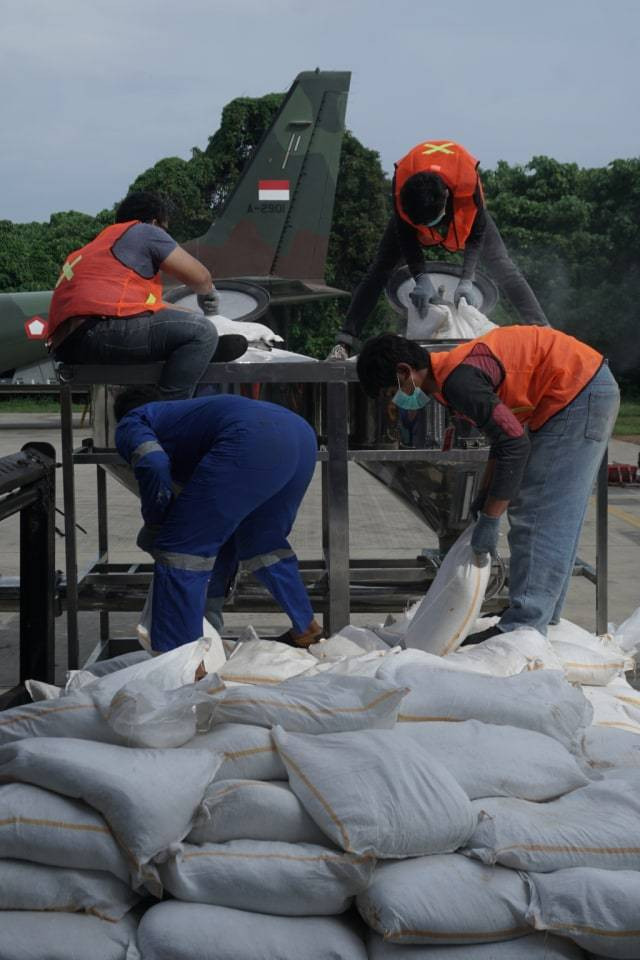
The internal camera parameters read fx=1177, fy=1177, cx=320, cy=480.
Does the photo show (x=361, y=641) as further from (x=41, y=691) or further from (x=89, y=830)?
(x=89, y=830)

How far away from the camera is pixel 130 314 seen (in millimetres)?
4547

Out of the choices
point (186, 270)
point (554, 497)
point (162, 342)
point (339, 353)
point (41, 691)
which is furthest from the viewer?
point (339, 353)

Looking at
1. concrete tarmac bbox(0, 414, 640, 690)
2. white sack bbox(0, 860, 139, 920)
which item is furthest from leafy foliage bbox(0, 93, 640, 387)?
white sack bbox(0, 860, 139, 920)

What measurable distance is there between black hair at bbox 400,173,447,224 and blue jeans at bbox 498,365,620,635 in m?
1.19

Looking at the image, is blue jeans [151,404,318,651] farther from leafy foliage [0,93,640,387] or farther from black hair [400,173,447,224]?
leafy foliage [0,93,640,387]

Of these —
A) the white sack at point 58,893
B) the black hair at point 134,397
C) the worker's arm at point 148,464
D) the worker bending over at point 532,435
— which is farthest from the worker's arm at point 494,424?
the white sack at point 58,893

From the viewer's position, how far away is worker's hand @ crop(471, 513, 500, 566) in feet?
13.1

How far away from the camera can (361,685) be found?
278 centimetres

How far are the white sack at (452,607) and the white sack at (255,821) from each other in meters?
1.60

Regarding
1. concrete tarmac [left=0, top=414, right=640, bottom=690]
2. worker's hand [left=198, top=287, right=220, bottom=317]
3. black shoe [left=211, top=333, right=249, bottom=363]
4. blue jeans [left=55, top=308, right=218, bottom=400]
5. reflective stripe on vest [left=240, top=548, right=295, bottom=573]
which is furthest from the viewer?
concrete tarmac [left=0, top=414, right=640, bottom=690]

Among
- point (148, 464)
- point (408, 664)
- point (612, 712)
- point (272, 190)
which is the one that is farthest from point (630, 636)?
point (272, 190)

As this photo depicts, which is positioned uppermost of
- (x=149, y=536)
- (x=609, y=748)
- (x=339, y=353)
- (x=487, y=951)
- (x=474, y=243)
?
(x=474, y=243)

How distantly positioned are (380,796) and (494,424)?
1758 mm

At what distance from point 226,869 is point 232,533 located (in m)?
1.95
